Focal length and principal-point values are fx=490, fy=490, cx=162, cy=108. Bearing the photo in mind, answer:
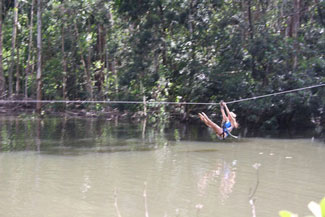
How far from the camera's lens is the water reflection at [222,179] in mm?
7932

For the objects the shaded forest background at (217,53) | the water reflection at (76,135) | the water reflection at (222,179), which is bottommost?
the water reflection at (222,179)

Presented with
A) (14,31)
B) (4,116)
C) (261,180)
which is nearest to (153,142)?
(261,180)

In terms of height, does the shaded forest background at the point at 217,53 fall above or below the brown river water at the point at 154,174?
above

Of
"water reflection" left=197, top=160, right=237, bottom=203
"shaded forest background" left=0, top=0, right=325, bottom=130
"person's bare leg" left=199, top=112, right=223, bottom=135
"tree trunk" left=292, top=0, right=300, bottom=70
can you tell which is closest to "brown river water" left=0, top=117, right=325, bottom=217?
"water reflection" left=197, top=160, right=237, bottom=203

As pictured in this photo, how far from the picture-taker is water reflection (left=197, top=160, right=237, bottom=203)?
26.0 feet

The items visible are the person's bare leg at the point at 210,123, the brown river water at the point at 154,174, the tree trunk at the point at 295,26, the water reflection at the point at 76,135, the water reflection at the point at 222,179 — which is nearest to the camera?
the brown river water at the point at 154,174

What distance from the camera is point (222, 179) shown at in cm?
884

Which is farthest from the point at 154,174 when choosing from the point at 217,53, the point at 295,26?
the point at 295,26

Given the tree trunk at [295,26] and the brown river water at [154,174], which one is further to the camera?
the tree trunk at [295,26]

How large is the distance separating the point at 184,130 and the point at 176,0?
4308 mm

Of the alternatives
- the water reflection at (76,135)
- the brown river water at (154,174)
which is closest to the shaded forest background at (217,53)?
the water reflection at (76,135)

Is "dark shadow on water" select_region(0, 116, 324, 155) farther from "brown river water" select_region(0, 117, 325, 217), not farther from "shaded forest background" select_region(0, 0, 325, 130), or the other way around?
"shaded forest background" select_region(0, 0, 325, 130)

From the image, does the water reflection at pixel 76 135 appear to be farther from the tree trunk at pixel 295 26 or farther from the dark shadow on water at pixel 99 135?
the tree trunk at pixel 295 26

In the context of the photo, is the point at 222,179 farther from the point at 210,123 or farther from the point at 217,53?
the point at 217,53
